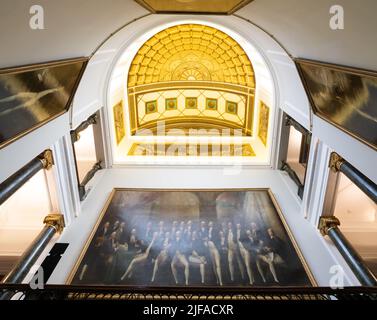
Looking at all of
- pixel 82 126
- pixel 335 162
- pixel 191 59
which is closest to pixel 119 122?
pixel 82 126

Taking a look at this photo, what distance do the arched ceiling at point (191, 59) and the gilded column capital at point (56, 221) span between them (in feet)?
19.7

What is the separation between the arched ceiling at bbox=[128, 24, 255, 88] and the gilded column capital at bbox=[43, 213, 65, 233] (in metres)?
6.00

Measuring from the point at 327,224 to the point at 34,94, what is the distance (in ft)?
19.6

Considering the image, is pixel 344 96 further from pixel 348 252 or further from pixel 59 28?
pixel 59 28

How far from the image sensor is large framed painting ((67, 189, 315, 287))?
5.32m

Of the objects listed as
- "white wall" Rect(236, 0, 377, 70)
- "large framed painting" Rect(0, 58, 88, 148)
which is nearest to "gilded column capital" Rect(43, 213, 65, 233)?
"large framed painting" Rect(0, 58, 88, 148)

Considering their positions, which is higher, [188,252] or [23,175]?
[23,175]

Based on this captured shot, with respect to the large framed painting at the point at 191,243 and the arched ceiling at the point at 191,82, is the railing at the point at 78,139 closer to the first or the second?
the large framed painting at the point at 191,243

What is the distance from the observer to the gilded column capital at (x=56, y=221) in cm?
600

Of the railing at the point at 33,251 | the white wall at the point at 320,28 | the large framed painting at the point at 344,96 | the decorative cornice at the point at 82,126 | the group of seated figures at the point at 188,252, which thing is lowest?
the group of seated figures at the point at 188,252

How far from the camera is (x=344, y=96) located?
14.5ft

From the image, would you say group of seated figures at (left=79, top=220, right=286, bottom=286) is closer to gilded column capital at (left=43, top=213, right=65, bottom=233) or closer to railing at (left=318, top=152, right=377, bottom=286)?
gilded column capital at (left=43, top=213, right=65, bottom=233)

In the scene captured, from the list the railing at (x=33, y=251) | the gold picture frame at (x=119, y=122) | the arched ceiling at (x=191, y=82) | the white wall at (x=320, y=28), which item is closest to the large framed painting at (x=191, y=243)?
the railing at (x=33, y=251)

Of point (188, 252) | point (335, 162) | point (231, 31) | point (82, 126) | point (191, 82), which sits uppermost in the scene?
point (231, 31)
